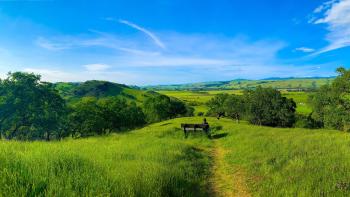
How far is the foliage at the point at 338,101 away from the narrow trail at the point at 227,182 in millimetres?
31941

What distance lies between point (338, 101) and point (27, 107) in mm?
47493

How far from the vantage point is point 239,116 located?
73.5 meters

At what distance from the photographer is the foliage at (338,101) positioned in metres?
34.5

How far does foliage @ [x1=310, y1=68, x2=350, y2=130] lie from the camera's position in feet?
113

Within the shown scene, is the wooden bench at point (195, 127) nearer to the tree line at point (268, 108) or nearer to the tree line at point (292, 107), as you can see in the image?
the tree line at point (292, 107)

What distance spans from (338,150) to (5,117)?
3872 cm


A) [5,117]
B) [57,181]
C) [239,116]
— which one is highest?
[57,181]

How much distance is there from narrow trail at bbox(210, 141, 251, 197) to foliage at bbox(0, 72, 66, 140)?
96.5ft

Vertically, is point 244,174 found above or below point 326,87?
below

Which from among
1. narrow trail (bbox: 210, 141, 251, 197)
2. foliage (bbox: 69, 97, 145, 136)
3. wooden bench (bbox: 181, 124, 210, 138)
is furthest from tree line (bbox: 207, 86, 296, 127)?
narrow trail (bbox: 210, 141, 251, 197)

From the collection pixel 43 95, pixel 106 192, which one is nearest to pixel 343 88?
pixel 106 192

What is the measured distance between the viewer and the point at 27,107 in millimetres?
34344

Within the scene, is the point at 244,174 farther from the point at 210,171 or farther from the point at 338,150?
the point at 338,150

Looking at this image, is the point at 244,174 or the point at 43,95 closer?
the point at 244,174
